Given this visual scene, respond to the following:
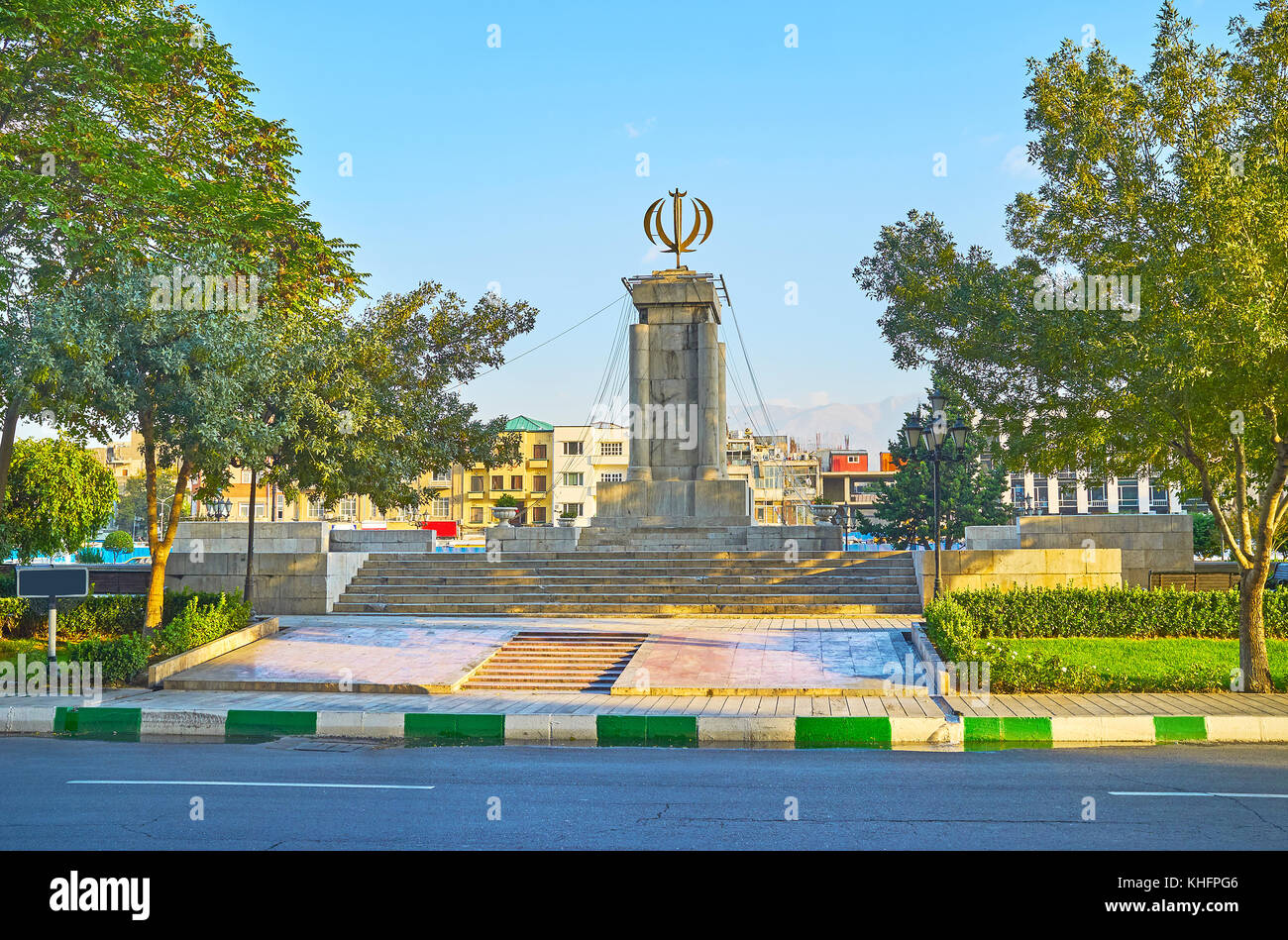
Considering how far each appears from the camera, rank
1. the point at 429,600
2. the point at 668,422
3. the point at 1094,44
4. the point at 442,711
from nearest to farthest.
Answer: the point at 442,711 → the point at 1094,44 → the point at 429,600 → the point at 668,422

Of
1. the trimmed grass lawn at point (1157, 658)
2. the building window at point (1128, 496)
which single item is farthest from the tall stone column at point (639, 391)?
the building window at point (1128, 496)

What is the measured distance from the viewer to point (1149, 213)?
1402 cm

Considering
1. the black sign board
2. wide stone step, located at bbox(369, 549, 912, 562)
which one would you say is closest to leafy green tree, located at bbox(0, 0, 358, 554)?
the black sign board

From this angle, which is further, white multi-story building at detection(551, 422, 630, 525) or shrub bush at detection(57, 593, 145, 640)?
white multi-story building at detection(551, 422, 630, 525)

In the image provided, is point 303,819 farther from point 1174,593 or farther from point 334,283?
point 334,283

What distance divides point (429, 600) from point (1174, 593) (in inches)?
560

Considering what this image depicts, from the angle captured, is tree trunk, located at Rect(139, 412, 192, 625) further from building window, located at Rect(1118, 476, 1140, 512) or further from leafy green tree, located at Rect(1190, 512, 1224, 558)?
building window, located at Rect(1118, 476, 1140, 512)

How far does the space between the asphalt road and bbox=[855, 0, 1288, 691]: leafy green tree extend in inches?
182

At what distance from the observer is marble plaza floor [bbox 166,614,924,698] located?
1369cm

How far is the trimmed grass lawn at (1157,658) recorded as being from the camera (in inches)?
505

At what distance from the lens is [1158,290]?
13.7m

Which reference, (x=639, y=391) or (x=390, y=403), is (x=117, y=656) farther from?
(x=639, y=391)

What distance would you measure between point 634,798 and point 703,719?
136 inches
